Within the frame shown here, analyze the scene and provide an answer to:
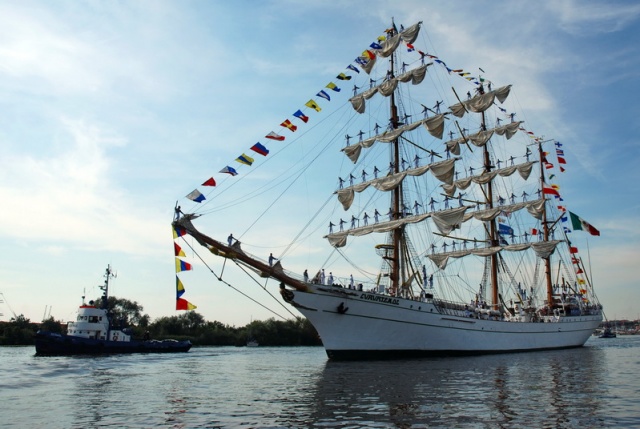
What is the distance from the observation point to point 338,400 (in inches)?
667

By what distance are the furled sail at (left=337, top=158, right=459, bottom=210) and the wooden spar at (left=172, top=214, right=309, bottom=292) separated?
50.1 ft

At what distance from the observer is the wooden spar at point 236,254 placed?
30987 millimetres

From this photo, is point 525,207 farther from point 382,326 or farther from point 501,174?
point 382,326

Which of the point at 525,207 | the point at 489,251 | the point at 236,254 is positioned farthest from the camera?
the point at 525,207

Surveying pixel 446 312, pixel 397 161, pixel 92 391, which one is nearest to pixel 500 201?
pixel 397 161

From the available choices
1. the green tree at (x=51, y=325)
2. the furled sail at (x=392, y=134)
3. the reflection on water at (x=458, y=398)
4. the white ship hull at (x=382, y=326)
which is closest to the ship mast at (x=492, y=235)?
the white ship hull at (x=382, y=326)

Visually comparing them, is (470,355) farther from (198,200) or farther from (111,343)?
(111,343)

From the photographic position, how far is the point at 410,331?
3644 cm

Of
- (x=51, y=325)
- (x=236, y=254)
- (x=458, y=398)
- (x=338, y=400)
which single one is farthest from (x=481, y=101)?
(x=51, y=325)

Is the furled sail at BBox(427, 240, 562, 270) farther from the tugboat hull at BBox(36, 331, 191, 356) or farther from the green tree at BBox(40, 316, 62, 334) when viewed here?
the green tree at BBox(40, 316, 62, 334)

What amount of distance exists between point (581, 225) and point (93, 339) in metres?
52.9

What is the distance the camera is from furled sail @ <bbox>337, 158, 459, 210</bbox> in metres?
44.4

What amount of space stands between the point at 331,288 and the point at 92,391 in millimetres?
16972

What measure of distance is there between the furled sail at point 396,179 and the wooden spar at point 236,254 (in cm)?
1527
